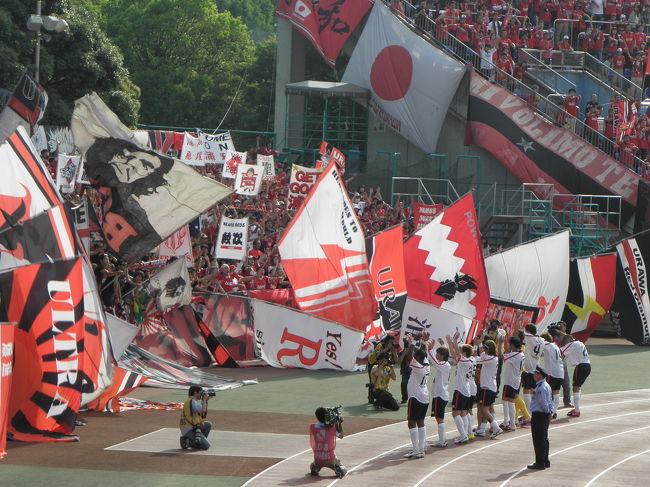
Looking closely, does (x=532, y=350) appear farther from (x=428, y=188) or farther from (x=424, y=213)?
(x=428, y=188)

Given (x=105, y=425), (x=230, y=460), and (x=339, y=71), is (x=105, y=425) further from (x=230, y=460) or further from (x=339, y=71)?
(x=339, y=71)

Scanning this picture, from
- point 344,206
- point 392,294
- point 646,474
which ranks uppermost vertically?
point 344,206

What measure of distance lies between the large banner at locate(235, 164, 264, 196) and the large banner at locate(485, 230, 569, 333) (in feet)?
22.5

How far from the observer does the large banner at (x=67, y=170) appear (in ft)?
89.5

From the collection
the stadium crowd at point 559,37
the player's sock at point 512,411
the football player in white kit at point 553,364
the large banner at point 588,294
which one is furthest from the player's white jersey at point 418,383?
the stadium crowd at point 559,37

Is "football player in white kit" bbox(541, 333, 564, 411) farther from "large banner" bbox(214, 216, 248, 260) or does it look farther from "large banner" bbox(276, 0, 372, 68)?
"large banner" bbox(276, 0, 372, 68)

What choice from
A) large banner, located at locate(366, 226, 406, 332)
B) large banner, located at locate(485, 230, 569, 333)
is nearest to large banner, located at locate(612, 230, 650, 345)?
large banner, located at locate(485, 230, 569, 333)

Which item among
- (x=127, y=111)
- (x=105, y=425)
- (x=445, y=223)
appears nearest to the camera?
(x=105, y=425)

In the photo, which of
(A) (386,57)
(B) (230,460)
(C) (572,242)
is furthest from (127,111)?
(B) (230,460)

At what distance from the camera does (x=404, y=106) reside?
3947 centimetres

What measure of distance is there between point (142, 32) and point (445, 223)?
4593 centimetres

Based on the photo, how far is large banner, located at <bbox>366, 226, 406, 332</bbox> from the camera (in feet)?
77.6

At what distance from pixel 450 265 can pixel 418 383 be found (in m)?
6.87

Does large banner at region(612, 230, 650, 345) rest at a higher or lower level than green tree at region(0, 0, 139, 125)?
lower
